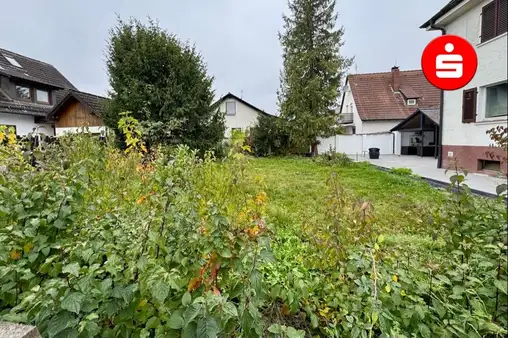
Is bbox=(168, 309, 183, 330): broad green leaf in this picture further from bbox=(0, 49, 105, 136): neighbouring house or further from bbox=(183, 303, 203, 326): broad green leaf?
bbox=(0, 49, 105, 136): neighbouring house

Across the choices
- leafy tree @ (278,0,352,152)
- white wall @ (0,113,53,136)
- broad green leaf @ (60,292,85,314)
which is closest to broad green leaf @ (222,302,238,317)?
broad green leaf @ (60,292,85,314)

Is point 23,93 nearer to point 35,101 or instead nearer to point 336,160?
point 35,101

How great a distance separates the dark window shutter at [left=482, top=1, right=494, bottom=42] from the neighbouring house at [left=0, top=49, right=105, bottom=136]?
48.5ft

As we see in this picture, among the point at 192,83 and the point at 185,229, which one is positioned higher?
the point at 192,83

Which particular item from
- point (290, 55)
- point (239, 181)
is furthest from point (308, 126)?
point (239, 181)

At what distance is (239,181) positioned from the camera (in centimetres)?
239

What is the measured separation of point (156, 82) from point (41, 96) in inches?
392

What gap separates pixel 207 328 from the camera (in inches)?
34.6

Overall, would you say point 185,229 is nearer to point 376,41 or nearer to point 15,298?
point 15,298

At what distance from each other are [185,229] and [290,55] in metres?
16.4

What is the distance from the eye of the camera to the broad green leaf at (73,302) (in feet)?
3.08

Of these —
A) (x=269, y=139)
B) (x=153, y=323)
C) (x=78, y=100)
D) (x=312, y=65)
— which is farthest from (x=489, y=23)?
(x=78, y=100)

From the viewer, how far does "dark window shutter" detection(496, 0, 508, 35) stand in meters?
0.62

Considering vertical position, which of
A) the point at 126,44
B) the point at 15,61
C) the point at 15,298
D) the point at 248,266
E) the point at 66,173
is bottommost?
the point at 15,298
